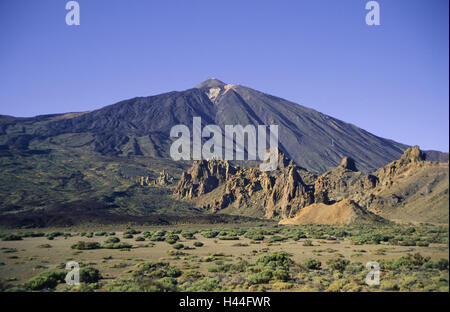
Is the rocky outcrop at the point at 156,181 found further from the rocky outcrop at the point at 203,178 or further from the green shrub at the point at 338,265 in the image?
the green shrub at the point at 338,265

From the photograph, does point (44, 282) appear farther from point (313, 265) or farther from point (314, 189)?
point (314, 189)

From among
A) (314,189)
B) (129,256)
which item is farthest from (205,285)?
(314,189)

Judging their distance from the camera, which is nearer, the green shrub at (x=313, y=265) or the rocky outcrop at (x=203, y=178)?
the green shrub at (x=313, y=265)

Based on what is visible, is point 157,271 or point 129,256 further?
point 129,256

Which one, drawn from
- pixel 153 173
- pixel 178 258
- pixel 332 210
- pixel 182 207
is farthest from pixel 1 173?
pixel 178 258

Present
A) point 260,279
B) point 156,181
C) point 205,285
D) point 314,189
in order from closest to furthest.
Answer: point 205,285 < point 260,279 < point 314,189 < point 156,181

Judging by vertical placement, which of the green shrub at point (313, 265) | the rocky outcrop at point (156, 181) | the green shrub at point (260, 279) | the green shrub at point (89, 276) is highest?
the green shrub at point (260, 279)

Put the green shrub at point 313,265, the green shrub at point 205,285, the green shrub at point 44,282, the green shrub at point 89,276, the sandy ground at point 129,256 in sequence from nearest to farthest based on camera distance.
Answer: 1. the green shrub at point 205,285
2. the green shrub at point 44,282
3. the green shrub at point 89,276
4. the green shrub at point 313,265
5. the sandy ground at point 129,256

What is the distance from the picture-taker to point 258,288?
18219mm

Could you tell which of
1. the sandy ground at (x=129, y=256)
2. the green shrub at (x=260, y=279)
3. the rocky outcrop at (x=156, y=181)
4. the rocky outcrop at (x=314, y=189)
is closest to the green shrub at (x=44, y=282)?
the sandy ground at (x=129, y=256)

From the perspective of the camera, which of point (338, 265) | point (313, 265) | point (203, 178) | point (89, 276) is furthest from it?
point (203, 178)
